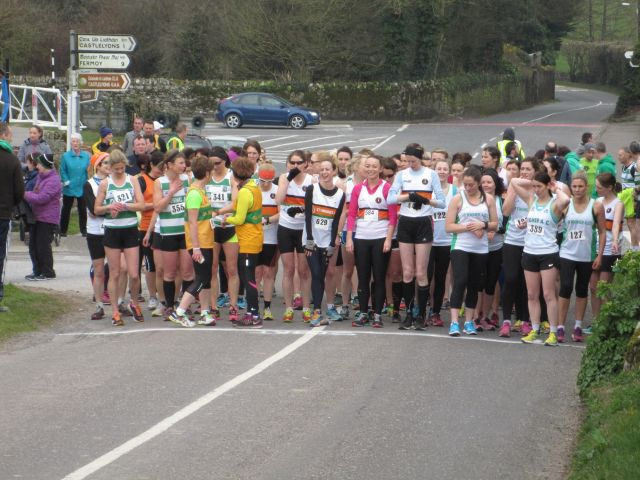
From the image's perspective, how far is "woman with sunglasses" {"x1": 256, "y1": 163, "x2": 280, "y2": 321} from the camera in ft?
45.9

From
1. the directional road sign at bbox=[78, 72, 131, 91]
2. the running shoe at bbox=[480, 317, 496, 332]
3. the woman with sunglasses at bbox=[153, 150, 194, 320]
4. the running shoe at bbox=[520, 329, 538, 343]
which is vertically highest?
the directional road sign at bbox=[78, 72, 131, 91]

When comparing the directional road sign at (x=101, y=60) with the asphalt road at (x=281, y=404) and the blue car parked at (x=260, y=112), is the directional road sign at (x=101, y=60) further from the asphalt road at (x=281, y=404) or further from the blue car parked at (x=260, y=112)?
the blue car parked at (x=260, y=112)

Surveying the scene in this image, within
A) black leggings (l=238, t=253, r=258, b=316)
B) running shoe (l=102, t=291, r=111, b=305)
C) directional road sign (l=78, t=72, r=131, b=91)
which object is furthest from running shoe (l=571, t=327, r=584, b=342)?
directional road sign (l=78, t=72, r=131, b=91)

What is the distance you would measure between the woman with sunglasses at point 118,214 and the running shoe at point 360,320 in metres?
2.66

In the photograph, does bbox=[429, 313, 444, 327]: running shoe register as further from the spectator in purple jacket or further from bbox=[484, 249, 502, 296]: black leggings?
the spectator in purple jacket

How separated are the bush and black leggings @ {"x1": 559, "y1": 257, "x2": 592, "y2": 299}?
8.17 feet

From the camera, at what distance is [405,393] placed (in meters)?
9.93

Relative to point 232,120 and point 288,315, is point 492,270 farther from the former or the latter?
point 232,120

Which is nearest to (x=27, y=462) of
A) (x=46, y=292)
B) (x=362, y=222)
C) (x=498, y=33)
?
(x=362, y=222)

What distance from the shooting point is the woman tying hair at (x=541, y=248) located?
41.7 feet

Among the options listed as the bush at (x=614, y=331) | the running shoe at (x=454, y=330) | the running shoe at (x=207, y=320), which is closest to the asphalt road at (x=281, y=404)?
the running shoe at (x=454, y=330)

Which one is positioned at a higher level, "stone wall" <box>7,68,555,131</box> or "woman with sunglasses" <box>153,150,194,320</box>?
"stone wall" <box>7,68,555,131</box>

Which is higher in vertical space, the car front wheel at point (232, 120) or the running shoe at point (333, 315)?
the car front wheel at point (232, 120)

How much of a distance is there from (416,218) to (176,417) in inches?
204
